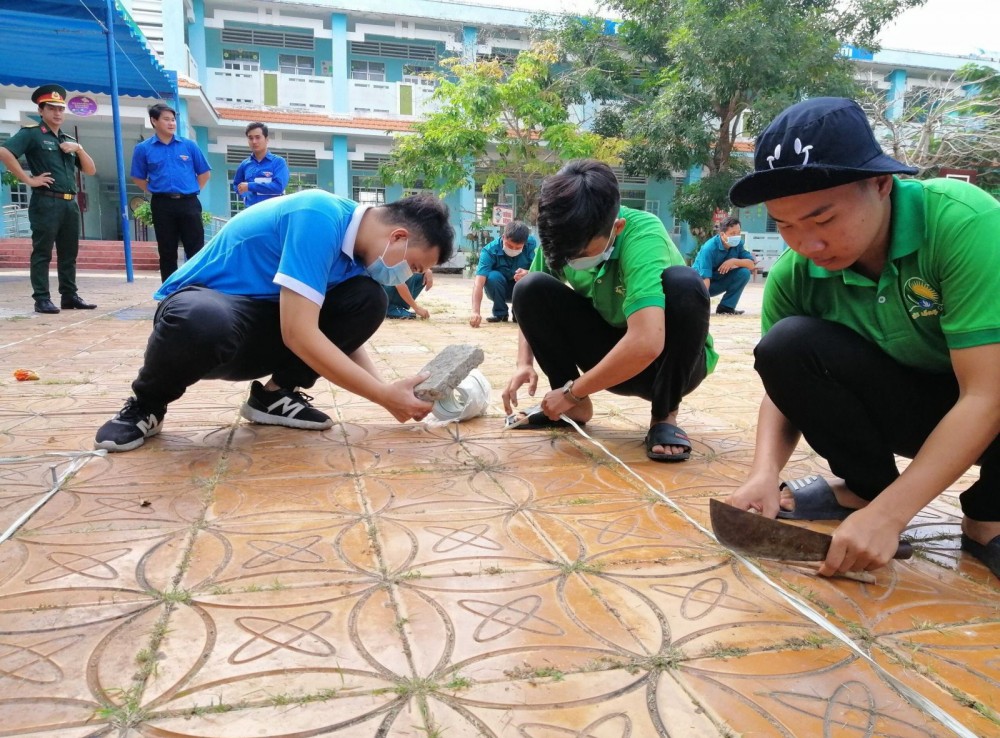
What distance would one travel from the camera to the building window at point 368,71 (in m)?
19.4

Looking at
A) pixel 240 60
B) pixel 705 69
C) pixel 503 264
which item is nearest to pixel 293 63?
pixel 240 60

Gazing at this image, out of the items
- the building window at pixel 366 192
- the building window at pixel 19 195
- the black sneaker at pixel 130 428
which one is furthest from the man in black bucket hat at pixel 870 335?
the building window at pixel 19 195

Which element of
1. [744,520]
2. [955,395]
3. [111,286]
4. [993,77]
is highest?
[993,77]

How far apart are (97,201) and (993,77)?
21.7 m

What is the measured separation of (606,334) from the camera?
8.58 ft

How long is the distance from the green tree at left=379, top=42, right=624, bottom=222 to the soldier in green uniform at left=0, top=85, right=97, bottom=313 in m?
9.56

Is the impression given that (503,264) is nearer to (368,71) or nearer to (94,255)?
(94,255)

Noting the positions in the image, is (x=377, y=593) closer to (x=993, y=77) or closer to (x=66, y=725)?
(x=66, y=725)

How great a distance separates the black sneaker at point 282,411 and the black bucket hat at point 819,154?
6.07ft

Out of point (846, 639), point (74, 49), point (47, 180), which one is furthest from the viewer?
point (74, 49)

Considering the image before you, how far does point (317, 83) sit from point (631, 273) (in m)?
17.3

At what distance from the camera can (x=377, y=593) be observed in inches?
54.3

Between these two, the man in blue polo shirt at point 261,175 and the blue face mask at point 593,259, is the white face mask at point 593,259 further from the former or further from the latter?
the man in blue polo shirt at point 261,175

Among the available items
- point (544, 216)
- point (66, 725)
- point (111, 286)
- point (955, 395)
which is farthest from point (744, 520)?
point (111, 286)
